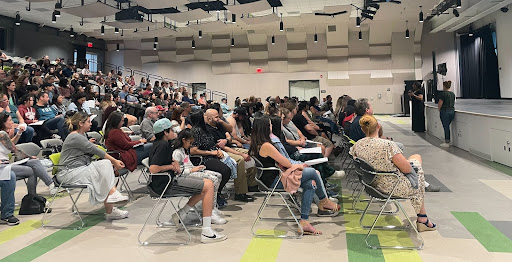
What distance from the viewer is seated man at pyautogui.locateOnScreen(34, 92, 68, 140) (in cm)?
684

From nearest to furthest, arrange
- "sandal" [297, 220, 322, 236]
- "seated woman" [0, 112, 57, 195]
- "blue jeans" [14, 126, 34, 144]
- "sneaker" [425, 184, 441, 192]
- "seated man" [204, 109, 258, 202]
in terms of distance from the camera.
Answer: "sandal" [297, 220, 322, 236], "seated woman" [0, 112, 57, 195], "seated man" [204, 109, 258, 202], "sneaker" [425, 184, 441, 192], "blue jeans" [14, 126, 34, 144]

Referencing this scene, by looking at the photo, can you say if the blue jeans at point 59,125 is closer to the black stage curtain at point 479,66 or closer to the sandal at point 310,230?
the sandal at point 310,230

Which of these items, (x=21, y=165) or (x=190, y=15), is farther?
(x=190, y=15)

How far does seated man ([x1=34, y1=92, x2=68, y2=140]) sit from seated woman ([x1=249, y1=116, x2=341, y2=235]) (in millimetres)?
4800

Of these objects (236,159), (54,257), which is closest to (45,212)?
(54,257)

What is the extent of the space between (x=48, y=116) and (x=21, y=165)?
3281mm

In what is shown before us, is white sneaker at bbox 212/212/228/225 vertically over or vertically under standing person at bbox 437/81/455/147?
under

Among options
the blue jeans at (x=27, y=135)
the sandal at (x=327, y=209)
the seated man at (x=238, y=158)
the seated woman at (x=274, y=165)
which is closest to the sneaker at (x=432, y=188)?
the sandal at (x=327, y=209)

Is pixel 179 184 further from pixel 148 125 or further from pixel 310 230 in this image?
pixel 148 125

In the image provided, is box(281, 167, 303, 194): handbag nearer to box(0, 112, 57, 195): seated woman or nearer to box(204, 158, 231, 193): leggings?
box(204, 158, 231, 193): leggings

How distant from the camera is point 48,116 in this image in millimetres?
7070

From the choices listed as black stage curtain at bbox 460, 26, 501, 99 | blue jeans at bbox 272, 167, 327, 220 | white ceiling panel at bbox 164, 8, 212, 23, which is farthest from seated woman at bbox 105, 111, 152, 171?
black stage curtain at bbox 460, 26, 501, 99

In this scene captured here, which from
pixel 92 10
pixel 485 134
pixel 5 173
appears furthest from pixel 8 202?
pixel 92 10

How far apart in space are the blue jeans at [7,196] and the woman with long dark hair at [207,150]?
6.02 feet
